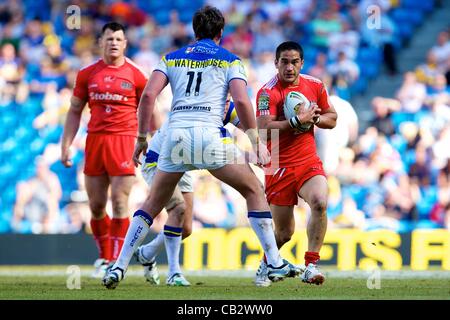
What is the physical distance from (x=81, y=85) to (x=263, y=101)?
256cm

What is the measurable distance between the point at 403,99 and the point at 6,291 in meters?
10.8

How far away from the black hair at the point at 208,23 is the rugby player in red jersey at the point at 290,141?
1263 mm

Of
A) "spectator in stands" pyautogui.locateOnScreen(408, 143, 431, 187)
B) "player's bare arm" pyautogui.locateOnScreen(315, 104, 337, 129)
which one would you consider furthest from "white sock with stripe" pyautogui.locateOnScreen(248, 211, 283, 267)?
"spectator in stands" pyautogui.locateOnScreen(408, 143, 431, 187)

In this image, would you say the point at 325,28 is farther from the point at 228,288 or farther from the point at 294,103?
the point at 228,288

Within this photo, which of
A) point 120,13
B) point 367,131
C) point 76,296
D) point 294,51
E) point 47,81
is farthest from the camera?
point 120,13

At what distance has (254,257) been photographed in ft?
53.8

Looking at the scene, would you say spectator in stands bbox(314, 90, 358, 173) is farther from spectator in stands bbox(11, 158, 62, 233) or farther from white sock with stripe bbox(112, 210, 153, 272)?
white sock with stripe bbox(112, 210, 153, 272)

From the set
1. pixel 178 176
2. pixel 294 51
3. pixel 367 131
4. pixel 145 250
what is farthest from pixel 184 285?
pixel 367 131

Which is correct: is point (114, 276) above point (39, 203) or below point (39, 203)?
below

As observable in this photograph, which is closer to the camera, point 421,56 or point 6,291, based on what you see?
point 6,291

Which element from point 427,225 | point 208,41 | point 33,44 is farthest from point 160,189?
point 33,44

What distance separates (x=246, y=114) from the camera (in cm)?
962

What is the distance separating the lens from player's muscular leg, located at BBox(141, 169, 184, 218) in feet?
32.2

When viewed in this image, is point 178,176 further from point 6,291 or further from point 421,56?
point 421,56
